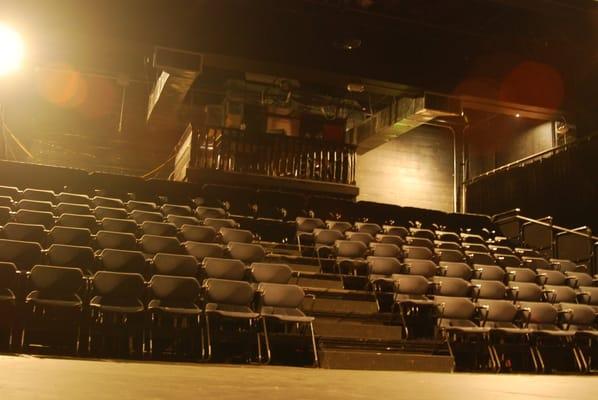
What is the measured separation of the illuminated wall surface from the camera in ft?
47.0

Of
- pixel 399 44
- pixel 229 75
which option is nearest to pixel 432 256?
pixel 399 44

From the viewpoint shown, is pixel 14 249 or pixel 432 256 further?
pixel 432 256

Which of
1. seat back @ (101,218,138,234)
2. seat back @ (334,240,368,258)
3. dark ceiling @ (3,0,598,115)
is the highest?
dark ceiling @ (3,0,598,115)

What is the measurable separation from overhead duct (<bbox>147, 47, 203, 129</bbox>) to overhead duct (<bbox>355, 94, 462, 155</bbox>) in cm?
377

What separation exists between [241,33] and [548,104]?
5.68 m

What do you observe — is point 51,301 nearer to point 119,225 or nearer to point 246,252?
point 119,225

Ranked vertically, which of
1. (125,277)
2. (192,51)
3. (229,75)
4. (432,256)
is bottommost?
(125,277)

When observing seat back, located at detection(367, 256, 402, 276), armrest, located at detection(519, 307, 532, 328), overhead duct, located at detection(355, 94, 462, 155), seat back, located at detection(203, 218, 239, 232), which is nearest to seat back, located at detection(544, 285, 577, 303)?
armrest, located at detection(519, 307, 532, 328)

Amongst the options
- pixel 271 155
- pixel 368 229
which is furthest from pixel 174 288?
pixel 271 155

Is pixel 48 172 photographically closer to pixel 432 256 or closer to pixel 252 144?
pixel 252 144

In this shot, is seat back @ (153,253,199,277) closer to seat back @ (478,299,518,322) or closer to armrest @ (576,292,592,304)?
seat back @ (478,299,518,322)

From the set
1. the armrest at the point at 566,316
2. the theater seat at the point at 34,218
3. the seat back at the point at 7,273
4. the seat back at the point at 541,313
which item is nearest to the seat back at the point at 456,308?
the seat back at the point at 541,313

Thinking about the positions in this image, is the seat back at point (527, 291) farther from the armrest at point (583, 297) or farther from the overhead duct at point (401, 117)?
the overhead duct at point (401, 117)

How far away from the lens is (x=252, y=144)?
459 inches
